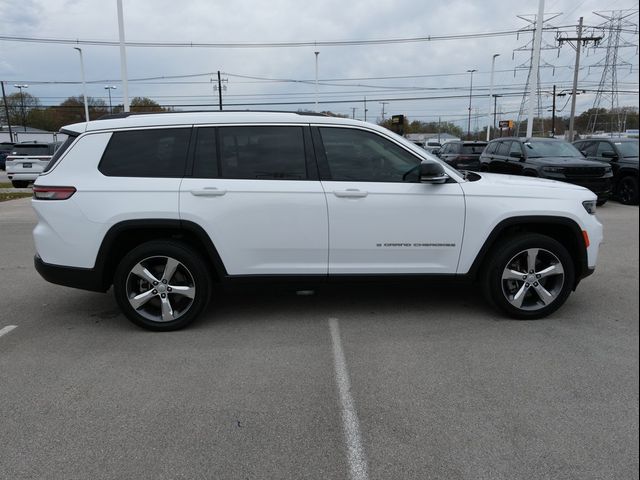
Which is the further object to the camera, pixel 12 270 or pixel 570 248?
pixel 12 270

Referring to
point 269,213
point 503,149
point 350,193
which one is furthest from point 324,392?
point 503,149

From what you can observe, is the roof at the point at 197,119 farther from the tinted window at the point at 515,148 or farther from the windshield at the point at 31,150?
the windshield at the point at 31,150

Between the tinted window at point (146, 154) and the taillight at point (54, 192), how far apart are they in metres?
0.34

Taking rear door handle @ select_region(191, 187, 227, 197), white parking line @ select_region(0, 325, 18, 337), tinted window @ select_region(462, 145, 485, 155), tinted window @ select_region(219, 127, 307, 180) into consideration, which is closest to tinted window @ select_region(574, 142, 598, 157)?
tinted window @ select_region(462, 145, 485, 155)

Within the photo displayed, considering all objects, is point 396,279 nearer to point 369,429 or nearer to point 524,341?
point 524,341

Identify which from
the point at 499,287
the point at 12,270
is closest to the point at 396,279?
the point at 499,287

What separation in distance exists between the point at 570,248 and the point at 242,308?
3.31 m

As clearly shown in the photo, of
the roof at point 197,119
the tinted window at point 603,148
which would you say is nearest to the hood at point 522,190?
the roof at point 197,119

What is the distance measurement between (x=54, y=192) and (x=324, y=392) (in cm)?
289

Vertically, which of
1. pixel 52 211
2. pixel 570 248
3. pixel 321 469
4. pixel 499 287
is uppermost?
pixel 52 211

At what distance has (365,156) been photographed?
4.54 m

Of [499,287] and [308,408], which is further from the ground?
[499,287]

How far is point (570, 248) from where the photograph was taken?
4.78 m

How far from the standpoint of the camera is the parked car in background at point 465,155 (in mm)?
18859
